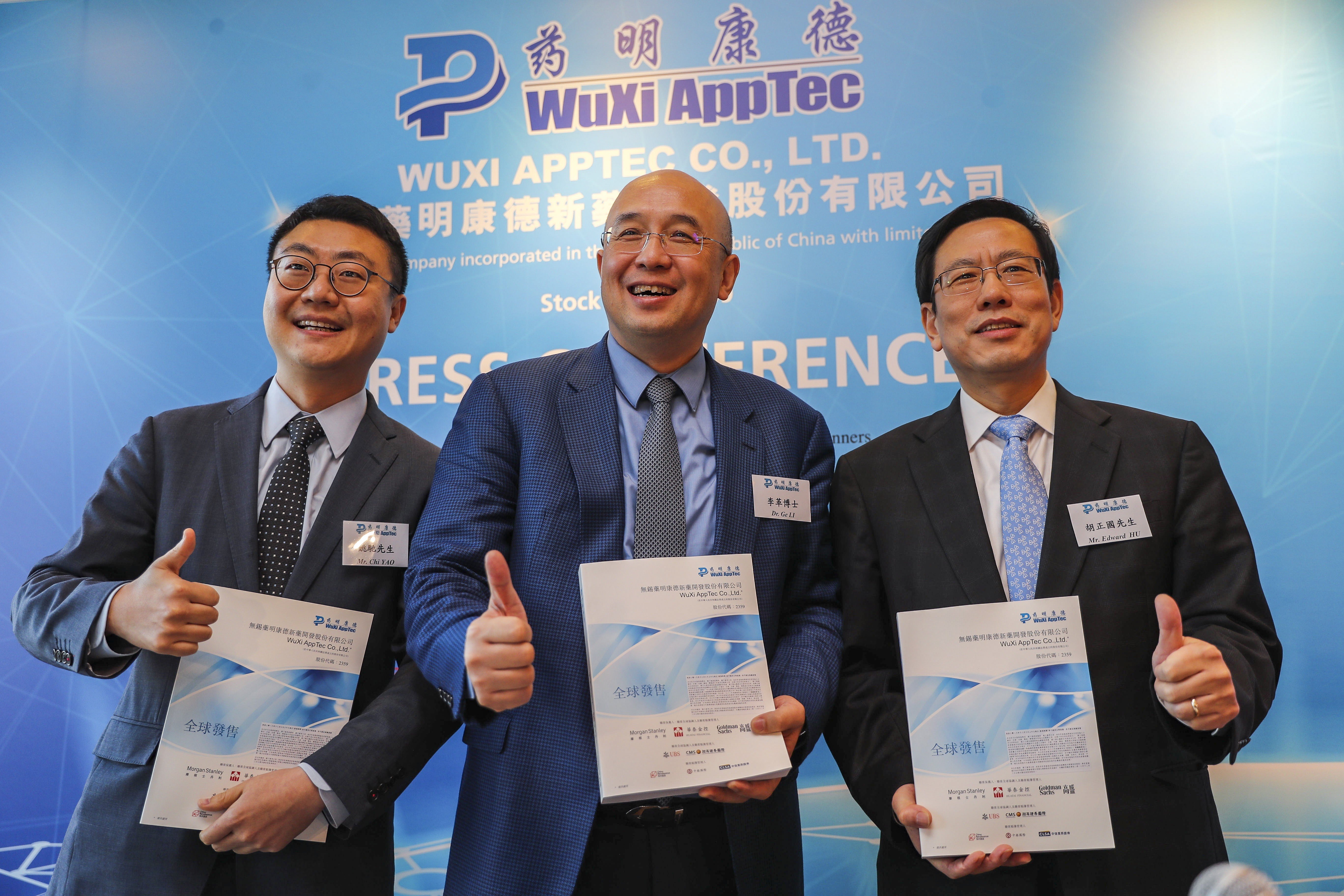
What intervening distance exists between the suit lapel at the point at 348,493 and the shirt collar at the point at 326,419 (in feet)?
0.06

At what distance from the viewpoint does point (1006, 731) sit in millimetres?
1634

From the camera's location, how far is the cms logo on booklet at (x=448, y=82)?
3.74 meters

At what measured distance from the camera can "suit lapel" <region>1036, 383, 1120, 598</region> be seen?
178 cm

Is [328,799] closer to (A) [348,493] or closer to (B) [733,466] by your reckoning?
(A) [348,493]

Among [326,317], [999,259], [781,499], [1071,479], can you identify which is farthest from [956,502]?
[326,317]

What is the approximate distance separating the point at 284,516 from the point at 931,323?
1.61 meters

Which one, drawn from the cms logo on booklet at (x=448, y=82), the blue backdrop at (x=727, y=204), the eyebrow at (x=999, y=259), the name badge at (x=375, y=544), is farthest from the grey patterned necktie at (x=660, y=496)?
the cms logo on booklet at (x=448, y=82)

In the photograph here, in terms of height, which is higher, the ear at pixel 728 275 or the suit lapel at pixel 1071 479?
the ear at pixel 728 275

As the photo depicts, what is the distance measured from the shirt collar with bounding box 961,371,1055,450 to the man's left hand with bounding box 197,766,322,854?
1564 millimetres

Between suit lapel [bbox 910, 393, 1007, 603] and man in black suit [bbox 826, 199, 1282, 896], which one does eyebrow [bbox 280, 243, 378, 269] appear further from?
suit lapel [bbox 910, 393, 1007, 603]

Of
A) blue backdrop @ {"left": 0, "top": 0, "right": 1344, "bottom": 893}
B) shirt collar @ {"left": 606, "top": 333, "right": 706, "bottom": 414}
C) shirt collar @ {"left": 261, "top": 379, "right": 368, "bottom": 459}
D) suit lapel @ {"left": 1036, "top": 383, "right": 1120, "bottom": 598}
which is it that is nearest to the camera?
suit lapel @ {"left": 1036, "top": 383, "right": 1120, "bottom": 598}

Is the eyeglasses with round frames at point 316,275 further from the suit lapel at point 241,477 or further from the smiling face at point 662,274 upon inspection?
the smiling face at point 662,274

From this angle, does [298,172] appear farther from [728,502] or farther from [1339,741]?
[1339,741]

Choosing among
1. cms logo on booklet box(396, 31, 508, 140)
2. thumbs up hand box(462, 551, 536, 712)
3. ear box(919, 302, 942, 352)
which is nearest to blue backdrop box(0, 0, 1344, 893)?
cms logo on booklet box(396, 31, 508, 140)
